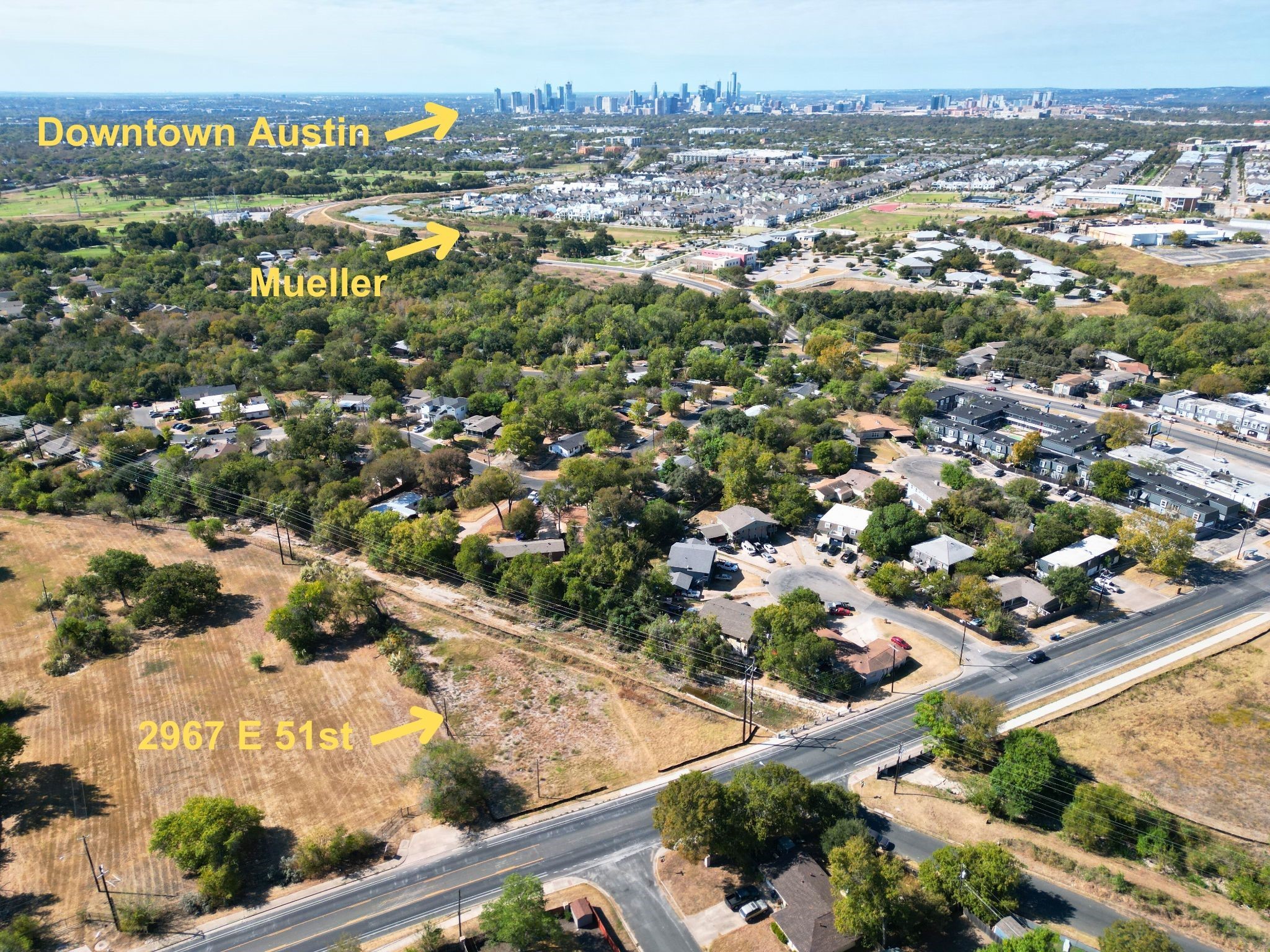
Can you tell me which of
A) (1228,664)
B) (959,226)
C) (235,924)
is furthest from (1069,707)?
(959,226)

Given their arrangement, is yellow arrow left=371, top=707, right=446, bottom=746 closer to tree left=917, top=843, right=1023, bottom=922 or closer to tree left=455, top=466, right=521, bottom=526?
tree left=455, top=466, right=521, bottom=526

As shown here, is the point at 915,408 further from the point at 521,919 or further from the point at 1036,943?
the point at 521,919

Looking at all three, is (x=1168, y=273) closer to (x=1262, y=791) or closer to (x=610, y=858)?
(x=1262, y=791)

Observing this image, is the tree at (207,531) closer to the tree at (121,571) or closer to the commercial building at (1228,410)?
the tree at (121,571)

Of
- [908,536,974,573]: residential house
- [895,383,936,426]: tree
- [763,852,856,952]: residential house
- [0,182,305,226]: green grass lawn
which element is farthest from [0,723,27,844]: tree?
[0,182,305,226]: green grass lawn

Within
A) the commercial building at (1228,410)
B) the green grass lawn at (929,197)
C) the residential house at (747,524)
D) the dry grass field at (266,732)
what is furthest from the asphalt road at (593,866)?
the green grass lawn at (929,197)
